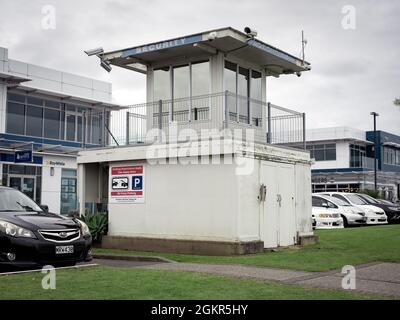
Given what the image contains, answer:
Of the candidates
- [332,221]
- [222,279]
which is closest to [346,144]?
[332,221]

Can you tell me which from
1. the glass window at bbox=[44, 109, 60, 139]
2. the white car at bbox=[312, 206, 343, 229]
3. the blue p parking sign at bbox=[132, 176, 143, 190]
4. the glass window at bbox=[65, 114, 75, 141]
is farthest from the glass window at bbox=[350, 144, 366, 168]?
the blue p parking sign at bbox=[132, 176, 143, 190]

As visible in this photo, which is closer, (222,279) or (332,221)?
(222,279)

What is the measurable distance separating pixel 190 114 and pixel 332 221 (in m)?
9.77

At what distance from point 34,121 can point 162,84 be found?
2157 cm

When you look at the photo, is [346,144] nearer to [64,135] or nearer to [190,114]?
[64,135]

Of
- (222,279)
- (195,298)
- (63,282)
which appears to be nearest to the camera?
(195,298)

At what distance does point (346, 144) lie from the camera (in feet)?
198

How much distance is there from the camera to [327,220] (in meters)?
22.6

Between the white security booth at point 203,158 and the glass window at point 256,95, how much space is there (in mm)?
38

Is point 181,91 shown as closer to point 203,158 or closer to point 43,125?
point 203,158

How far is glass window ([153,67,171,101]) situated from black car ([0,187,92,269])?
293 inches

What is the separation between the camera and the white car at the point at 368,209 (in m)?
24.1

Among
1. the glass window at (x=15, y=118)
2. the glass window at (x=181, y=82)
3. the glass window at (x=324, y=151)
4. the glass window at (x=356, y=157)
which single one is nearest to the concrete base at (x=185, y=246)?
the glass window at (x=181, y=82)

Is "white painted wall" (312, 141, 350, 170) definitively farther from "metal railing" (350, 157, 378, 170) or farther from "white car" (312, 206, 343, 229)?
"white car" (312, 206, 343, 229)
